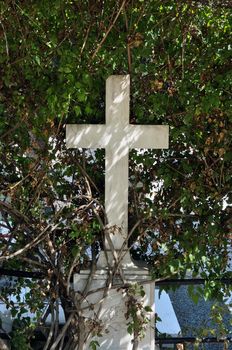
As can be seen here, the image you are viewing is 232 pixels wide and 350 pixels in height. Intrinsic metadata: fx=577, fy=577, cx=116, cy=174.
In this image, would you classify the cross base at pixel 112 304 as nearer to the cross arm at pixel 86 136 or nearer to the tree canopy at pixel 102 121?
the tree canopy at pixel 102 121

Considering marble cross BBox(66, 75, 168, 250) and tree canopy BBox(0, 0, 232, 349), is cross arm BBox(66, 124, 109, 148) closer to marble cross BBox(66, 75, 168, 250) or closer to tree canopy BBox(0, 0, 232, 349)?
marble cross BBox(66, 75, 168, 250)

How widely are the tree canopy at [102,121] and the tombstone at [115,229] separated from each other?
0.09 meters

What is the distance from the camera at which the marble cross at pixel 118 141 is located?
3.38 meters

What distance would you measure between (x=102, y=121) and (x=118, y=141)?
0.65 feet

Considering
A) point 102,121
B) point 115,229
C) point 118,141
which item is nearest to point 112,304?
point 115,229

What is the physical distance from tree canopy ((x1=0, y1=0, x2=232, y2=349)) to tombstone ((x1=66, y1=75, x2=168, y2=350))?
0.28 ft

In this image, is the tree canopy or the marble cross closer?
the tree canopy

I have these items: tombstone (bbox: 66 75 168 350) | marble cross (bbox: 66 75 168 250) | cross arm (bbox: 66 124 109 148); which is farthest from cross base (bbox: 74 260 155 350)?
cross arm (bbox: 66 124 109 148)

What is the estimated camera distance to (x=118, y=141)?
3.44 meters

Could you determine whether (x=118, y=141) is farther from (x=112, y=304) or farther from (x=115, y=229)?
(x=112, y=304)

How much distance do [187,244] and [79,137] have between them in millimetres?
922

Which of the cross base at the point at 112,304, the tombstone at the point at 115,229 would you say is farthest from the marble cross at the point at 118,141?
the cross base at the point at 112,304

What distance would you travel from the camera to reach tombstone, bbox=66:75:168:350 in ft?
11.1

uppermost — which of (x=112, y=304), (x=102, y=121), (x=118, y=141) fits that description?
(x=102, y=121)
